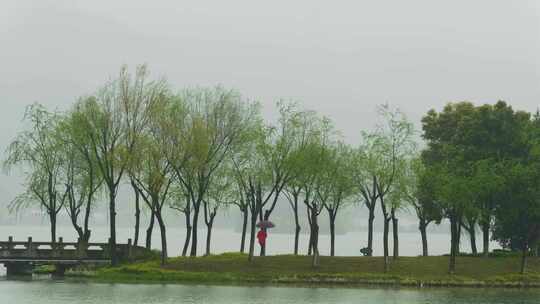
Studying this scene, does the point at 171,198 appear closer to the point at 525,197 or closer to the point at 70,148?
the point at 70,148

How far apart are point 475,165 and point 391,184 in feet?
24.5

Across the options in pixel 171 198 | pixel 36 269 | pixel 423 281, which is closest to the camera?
pixel 423 281

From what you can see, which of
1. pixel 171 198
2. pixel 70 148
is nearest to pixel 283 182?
pixel 171 198

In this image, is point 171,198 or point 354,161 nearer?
point 354,161

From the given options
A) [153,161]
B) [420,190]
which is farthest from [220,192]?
[420,190]

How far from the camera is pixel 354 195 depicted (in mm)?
80375

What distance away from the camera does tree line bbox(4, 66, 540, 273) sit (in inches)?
2793

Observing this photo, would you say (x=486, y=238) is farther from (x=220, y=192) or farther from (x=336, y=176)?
(x=220, y=192)

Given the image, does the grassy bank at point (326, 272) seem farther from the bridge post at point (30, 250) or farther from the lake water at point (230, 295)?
the bridge post at point (30, 250)

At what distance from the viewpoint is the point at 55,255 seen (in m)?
72.7

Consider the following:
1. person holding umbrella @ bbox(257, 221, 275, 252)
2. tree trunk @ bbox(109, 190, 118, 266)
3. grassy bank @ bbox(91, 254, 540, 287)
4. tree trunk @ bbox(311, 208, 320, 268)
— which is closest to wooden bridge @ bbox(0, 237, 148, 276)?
tree trunk @ bbox(109, 190, 118, 266)

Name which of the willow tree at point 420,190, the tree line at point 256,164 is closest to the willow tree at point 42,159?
the tree line at point 256,164

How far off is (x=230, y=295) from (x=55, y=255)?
23.1 metres

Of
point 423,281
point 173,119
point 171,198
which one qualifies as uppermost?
point 173,119
